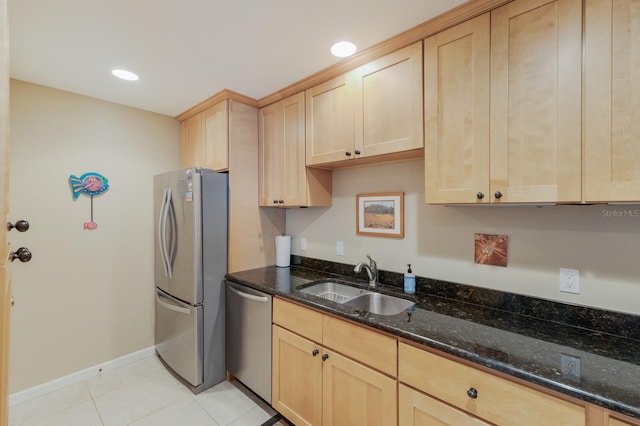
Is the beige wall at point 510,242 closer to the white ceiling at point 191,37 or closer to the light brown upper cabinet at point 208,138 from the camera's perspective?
the white ceiling at point 191,37

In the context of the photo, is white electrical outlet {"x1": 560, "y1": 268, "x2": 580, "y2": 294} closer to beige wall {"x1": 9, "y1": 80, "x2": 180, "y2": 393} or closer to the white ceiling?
the white ceiling

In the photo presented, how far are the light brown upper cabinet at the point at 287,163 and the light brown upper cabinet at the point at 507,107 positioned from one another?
3.15 ft

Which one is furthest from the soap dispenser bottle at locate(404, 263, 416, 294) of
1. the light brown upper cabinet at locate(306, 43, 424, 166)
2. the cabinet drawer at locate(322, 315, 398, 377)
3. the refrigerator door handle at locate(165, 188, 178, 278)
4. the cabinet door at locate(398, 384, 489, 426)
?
the refrigerator door handle at locate(165, 188, 178, 278)

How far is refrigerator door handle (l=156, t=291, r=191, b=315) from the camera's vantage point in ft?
7.47

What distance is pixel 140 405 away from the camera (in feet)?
6.84

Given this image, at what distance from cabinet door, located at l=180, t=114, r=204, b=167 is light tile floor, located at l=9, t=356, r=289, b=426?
190 cm

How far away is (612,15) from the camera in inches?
41.6

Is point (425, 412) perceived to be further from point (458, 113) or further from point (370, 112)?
point (370, 112)

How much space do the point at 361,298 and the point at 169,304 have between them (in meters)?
1.66

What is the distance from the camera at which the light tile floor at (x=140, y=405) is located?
6.35ft

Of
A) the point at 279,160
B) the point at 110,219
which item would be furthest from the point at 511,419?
the point at 110,219

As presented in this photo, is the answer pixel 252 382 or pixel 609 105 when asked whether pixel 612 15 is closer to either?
pixel 609 105

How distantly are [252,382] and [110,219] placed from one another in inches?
72.7

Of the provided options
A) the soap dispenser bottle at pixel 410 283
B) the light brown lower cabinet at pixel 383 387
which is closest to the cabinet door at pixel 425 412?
the light brown lower cabinet at pixel 383 387
